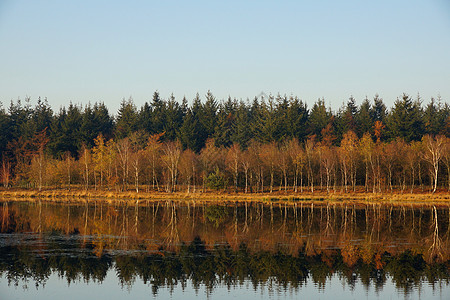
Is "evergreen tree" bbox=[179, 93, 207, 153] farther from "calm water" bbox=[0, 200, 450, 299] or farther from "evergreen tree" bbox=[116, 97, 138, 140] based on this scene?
"calm water" bbox=[0, 200, 450, 299]

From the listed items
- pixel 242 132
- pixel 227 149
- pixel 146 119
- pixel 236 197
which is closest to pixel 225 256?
pixel 236 197

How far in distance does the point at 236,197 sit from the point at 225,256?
48575 millimetres

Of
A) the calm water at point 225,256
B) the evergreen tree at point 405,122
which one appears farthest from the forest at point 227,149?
the calm water at point 225,256

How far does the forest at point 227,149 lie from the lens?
289 feet

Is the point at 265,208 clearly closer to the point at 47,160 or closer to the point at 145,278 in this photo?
the point at 145,278

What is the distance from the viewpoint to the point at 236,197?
274ft

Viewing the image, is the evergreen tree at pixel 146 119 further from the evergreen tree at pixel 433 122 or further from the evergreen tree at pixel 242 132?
the evergreen tree at pixel 433 122

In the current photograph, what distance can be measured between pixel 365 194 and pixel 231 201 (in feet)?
76.0

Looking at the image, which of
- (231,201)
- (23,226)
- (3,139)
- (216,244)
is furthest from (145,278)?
(3,139)

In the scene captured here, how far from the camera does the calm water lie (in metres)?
27.2

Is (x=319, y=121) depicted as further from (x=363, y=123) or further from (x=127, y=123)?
(x=127, y=123)

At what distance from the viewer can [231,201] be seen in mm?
84438

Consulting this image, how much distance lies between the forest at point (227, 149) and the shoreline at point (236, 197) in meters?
2.60

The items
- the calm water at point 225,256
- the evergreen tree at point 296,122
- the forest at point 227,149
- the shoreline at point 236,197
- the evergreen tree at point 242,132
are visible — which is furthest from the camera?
the evergreen tree at point 242,132
